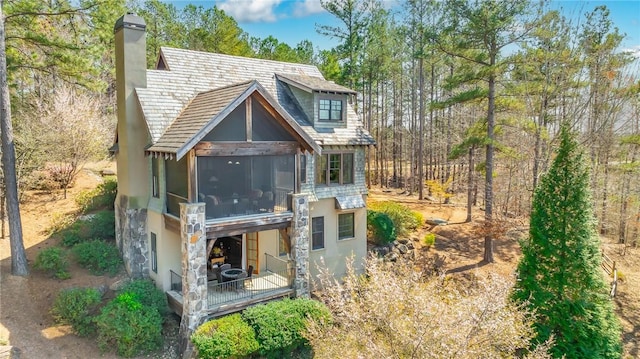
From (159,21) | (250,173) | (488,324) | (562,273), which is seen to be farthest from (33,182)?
(562,273)

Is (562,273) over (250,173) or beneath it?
beneath

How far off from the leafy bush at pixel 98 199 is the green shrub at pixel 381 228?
13202 millimetres

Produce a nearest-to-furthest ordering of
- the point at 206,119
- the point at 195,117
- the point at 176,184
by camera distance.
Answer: the point at 206,119, the point at 195,117, the point at 176,184

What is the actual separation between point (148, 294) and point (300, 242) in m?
5.49

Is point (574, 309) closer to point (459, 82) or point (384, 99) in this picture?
point (459, 82)

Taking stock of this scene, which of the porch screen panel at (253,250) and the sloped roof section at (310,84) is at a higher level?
the sloped roof section at (310,84)

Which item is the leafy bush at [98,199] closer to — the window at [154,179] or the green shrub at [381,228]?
the window at [154,179]

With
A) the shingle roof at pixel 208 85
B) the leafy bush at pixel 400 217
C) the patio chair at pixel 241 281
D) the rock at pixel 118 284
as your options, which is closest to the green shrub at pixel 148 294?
the rock at pixel 118 284

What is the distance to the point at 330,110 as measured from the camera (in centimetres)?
1777

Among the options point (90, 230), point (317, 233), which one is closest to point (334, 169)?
point (317, 233)

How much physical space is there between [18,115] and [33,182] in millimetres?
3817

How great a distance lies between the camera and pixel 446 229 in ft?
80.6

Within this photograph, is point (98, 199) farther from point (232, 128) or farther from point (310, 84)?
point (310, 84)

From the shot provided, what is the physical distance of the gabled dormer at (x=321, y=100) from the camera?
56.4 feet
